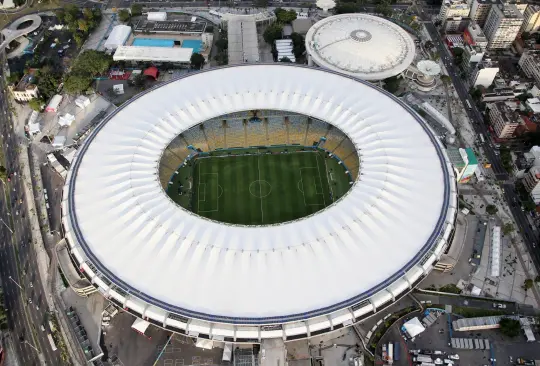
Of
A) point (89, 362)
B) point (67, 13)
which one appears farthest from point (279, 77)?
point (67, 13)

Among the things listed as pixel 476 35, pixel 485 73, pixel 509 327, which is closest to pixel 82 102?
pixel 485 73

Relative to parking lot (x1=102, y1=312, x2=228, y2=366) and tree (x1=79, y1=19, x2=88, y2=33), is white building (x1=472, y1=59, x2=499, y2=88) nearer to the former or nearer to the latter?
parking lot (x1=102, y1=312, x2=228, y2=366)

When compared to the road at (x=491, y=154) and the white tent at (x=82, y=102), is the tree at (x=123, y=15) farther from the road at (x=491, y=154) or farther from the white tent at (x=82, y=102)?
the road at (x=491, y=154)

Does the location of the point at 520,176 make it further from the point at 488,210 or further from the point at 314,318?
the point at 314,318

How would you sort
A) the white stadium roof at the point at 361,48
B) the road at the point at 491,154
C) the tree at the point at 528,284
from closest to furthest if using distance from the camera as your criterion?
the tree at the point at 528,284 < the road at the point at 491,154 < the white stadium roof at the point at 361,48

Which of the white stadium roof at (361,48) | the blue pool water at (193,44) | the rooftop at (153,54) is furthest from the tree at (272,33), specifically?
the rooftop at (153,54)

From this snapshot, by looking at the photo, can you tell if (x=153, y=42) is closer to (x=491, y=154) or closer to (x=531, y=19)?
(x=491, y=154)
